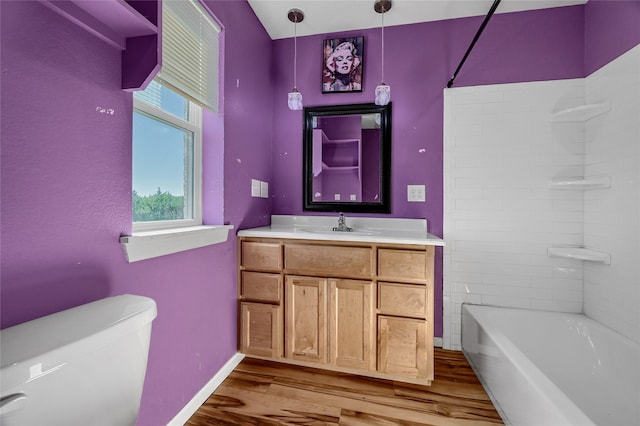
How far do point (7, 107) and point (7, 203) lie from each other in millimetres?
236

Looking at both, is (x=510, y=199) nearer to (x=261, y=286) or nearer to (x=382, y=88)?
(x=382, y=88)

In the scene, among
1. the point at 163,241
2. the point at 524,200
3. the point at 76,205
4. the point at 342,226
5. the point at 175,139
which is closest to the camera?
the point at 76,205

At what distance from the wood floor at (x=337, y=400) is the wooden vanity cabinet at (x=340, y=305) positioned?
0.27 ft

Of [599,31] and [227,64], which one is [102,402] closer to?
[227,64]

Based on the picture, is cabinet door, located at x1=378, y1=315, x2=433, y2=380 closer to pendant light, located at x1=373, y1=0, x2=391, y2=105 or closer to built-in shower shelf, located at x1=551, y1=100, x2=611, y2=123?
pendant light, located at x1=373, y1=0, x2=391, y2=105

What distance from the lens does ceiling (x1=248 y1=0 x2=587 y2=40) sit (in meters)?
1.76

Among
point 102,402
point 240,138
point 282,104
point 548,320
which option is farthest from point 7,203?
point 548,320

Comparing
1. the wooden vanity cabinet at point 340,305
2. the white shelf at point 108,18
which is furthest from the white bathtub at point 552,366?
the white shelf at point 108,18

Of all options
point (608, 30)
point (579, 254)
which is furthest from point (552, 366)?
point (608, 30)

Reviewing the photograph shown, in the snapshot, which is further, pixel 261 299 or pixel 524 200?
pixel 524 200

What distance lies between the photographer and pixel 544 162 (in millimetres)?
1784

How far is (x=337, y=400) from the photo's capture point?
1.40 meters

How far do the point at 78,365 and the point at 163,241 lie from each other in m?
0.53

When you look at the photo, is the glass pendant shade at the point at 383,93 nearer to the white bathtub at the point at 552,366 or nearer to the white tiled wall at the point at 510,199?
the white tiled wall at the point at 510,199
